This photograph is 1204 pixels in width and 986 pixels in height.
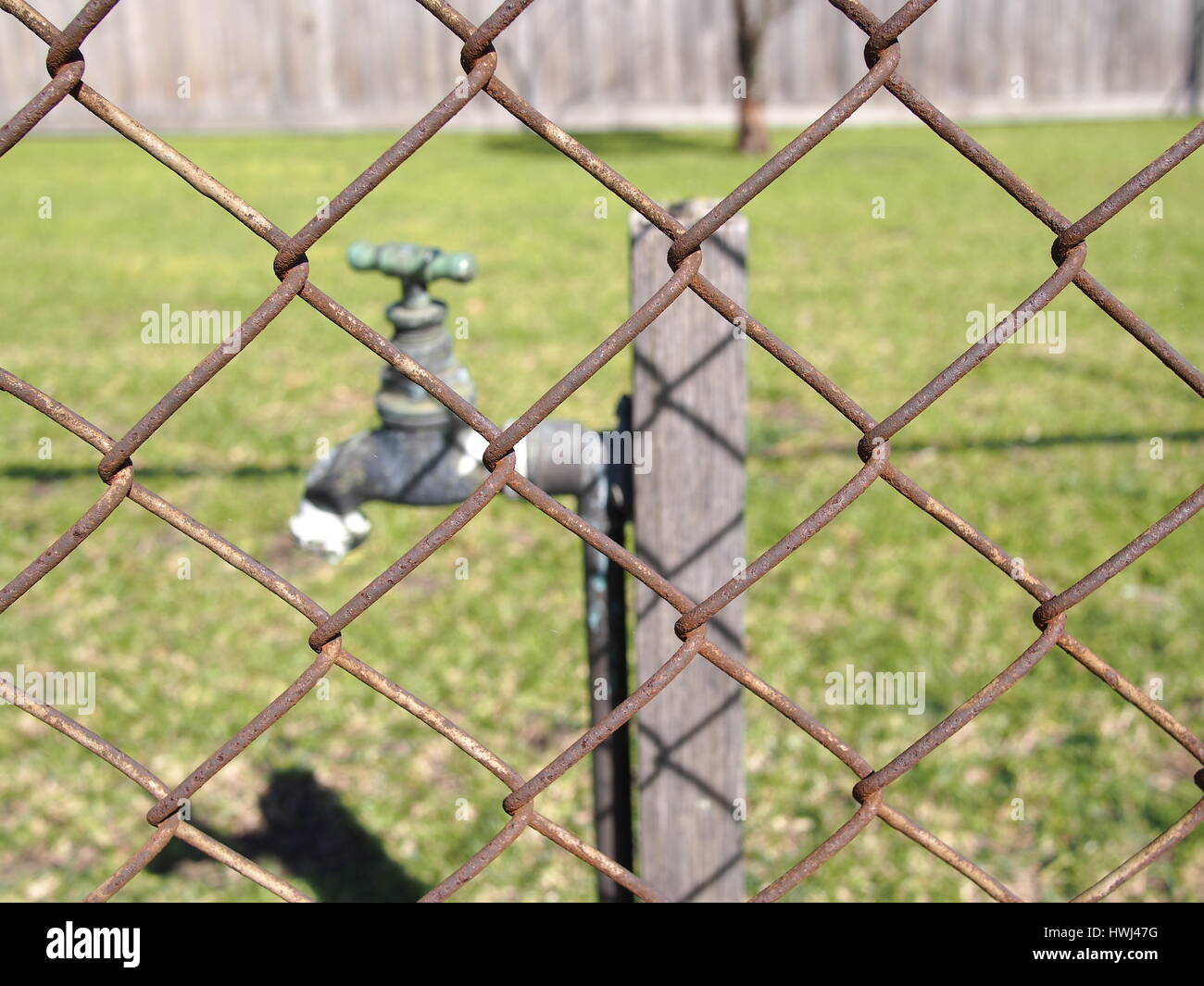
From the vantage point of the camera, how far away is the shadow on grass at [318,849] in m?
2.27

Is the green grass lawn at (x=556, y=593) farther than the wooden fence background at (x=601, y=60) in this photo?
No

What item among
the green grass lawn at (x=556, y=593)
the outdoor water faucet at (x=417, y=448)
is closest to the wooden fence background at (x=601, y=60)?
the green grass lawn at (x=556, y=593)

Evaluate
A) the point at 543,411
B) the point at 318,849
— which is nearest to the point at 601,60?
the point at 318,849

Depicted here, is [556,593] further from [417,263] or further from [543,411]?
[543,411]

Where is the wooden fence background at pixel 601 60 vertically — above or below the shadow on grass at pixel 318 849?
above

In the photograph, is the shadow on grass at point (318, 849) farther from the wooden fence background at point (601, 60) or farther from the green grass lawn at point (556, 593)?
the wooden fence background at point (601, 60)

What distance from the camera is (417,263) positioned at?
117 cm

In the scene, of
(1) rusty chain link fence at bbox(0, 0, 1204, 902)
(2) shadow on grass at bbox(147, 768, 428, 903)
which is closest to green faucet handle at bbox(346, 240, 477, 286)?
(1) rusty chain link fence at bbox(0, 0, 1204, 902)

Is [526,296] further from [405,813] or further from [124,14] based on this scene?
[124,14]

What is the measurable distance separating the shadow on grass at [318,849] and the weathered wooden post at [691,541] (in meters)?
1.15

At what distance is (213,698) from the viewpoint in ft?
9.43

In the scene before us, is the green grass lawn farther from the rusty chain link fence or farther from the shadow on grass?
the rusty chain link fence

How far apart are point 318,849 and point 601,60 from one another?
436 inches
